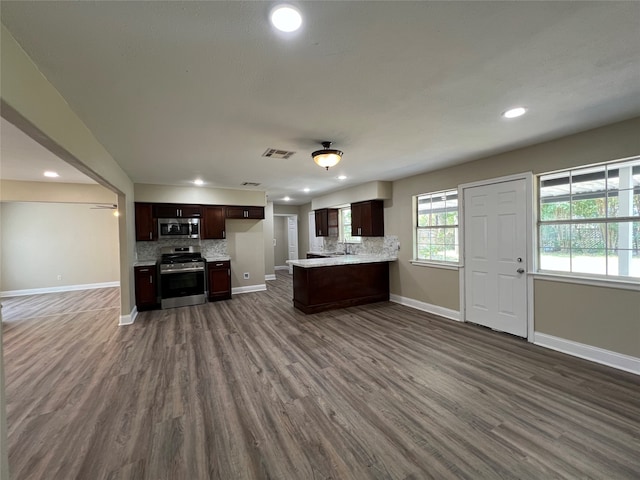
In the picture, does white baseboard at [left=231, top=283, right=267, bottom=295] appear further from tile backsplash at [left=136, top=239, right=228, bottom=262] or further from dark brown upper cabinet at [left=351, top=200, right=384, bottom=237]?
dark brown upper cabinet at [left=351, top=200, right=384, bottom=237]

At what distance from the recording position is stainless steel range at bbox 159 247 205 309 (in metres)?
5.34

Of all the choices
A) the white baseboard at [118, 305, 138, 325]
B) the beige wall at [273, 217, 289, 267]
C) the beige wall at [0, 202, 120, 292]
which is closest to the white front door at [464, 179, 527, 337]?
the white baseboard at [118, 305, 138, 325]

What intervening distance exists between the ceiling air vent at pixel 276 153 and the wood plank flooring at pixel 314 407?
2.46 meters

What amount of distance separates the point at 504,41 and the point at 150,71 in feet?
6.93

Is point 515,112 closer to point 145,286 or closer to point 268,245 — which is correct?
point 145,286

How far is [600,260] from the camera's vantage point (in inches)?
117

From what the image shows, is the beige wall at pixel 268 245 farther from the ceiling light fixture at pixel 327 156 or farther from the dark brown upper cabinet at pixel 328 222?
the ceiling light fixture at pixel 327 156

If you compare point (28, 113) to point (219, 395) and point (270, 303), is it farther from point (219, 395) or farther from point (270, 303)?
point (270, 303)

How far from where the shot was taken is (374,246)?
6.12m

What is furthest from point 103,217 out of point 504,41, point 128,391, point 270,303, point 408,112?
point 504,41

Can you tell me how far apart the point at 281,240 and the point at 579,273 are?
8.44 metres

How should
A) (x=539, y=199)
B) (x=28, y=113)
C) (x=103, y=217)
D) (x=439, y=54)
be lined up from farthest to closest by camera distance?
(x=103, y=217) → (x=539, y=199) → (x=439, y=54) → (x=28, y=113)

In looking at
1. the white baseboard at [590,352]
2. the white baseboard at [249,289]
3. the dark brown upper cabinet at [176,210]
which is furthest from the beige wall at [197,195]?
the white baseboard at [590,352]

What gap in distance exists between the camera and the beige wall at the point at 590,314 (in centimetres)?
271
